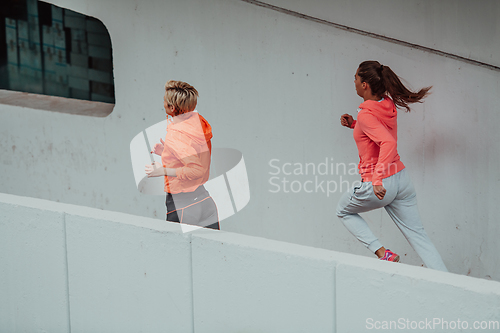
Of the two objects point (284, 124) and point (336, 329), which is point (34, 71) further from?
point (336, 329)

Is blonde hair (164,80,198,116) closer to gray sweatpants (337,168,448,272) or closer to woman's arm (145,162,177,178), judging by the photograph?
woman's arm (145,162,177,178)

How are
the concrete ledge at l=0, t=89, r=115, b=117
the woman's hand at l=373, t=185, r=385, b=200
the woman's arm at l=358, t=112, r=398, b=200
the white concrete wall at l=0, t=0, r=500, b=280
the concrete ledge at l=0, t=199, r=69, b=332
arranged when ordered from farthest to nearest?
the concrete ledge at l=0, t=89, r=115, b=117 → the white concrete wall at l=0, t=0, r=500, b=280 → the woman's hand at l=373, t=185, r=385, b=200 → the woman's arm at l=358, t=112, r=398, b=200 → the concrete ledge at l=0, t=199, r=69, b=332

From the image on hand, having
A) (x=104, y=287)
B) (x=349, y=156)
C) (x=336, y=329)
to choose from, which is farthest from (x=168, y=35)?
(x=336, y=329)

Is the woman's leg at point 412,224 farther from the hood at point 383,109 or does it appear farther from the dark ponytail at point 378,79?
the dark ponytail at point 378,79

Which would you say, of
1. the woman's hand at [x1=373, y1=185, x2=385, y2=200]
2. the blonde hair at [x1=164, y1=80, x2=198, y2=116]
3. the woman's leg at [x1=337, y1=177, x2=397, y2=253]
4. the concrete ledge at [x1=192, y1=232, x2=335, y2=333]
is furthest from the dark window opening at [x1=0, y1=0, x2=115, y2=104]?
the concrete ledge at [x1=192, y1=232, x2=335, y2=333]

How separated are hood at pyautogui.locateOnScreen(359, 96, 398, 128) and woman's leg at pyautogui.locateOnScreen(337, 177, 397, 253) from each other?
0.42 meters

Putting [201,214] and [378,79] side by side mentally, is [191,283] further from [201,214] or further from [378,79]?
[378,79]

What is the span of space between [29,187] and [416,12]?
5.45m

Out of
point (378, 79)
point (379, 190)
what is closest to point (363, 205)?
point (379, 190)

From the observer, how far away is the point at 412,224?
389cm

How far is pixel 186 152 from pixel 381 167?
132 centimetres

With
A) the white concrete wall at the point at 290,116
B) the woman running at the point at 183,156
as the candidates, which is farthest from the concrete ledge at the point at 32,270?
the white concrete wall at the point at 290,116

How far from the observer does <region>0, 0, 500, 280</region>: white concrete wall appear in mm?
4777

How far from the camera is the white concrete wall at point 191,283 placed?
2.25 meters
